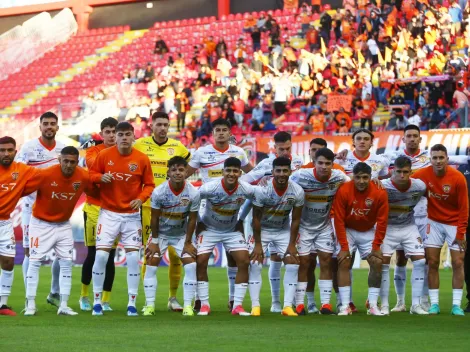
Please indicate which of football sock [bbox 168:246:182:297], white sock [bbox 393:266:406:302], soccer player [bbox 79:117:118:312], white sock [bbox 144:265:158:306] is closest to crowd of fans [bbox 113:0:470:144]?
white sock [bbox 393:266:406:302]

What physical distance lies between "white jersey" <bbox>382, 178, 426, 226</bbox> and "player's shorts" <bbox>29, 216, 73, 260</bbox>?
400 centimetres

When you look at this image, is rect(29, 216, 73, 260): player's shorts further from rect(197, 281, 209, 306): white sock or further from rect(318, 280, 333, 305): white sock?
rect(318, 280, 333, 305): white sock

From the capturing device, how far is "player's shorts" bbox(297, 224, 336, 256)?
1158 cm

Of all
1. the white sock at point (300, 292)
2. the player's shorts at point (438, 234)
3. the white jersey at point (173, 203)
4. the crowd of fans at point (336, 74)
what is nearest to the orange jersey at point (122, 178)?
the white jersey at point (173, 203)

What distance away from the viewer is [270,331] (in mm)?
9125

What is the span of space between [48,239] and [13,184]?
783 millimetres

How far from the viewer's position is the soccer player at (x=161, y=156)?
39.4ft

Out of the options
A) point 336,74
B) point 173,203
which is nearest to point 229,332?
point 173,203

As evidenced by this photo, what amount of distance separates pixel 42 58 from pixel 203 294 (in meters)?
31.5

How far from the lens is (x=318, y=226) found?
458 inches

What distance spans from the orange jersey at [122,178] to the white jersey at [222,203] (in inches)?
28.0

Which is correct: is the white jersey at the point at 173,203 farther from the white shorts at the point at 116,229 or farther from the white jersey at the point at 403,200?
the white jersey at the point at 403,200

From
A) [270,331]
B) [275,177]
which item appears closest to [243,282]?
[275,177]

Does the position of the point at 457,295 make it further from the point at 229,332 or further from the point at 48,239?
the point at 48,239
